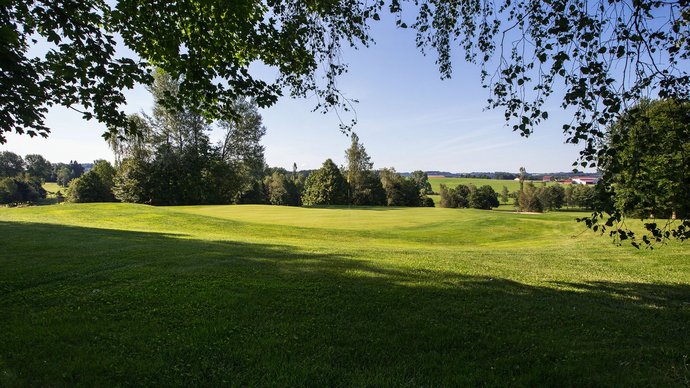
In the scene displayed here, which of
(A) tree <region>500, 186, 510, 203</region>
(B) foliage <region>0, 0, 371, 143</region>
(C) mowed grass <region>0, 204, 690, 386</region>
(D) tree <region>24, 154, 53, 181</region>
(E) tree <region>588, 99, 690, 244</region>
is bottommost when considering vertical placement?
(C) mowed grass <region>0, 204, 690, 386</region>

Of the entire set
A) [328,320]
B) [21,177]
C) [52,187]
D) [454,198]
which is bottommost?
[328,320]

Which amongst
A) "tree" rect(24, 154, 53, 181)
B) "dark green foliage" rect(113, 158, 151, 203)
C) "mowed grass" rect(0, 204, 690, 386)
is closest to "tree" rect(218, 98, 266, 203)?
"dark green foliage" rect(113, 158, 151, 203)

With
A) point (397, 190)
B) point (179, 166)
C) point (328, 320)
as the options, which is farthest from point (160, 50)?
point (397, 190)

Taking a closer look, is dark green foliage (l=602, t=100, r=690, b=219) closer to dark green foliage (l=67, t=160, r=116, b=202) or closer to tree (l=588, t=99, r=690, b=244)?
tree (l=588, t=99, r=690, b=244)

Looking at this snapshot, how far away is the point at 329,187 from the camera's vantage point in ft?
234

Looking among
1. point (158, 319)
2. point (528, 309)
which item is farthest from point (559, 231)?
point (158, 319)

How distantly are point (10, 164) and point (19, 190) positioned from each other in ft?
61.2

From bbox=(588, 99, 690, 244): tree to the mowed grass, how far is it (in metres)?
1.91

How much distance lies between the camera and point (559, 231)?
26.5 m

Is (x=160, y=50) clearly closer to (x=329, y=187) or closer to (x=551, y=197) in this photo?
(x=329, y=187)

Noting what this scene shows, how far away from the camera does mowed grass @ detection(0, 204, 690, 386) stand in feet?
13.8

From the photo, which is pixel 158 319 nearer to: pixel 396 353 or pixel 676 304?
pixel 396 353

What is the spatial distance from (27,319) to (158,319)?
1.94 meters

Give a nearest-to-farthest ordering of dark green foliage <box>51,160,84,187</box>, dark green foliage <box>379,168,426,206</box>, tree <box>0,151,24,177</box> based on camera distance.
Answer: dark green foliage <box>379,168,426,206</box> → tree <box>0,151,24,177</box> → dark green foliage <box>51,160,84,187</box>
